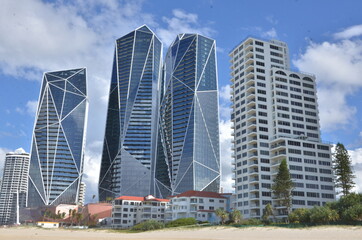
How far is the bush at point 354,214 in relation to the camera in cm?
5975

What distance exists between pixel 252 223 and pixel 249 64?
56877 mm

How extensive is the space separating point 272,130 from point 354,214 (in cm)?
5004

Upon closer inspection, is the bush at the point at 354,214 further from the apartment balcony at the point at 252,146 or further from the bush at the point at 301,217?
the apartment balcony at the point at 252,146

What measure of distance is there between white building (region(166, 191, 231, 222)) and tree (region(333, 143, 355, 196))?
39394 millimetres

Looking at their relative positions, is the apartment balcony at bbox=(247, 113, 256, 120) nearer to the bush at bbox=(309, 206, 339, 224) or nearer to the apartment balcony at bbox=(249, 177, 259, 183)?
the apartment balcony at bbox=(249, 177, 259, 183)

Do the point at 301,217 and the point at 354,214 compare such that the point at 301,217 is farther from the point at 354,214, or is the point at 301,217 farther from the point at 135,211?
the point at 135,211

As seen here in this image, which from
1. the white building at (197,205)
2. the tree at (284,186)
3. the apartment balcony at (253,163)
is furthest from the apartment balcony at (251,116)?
the white building at (197,205)

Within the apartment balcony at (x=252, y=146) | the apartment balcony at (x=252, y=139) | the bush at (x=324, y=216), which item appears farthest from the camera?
the apartment balcony at (x=252, y=139)

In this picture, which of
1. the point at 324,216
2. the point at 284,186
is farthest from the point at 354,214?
the point at 284,186

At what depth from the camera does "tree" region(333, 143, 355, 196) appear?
89125mm

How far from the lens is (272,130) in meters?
108

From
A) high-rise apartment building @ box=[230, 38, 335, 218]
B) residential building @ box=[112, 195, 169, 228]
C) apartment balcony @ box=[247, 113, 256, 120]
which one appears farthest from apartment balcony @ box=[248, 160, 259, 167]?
residential building @ box=[112, 195, 169, 228]

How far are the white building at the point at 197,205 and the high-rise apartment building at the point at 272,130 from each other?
543 inches

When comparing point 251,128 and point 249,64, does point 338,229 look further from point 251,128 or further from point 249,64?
point 249,64
